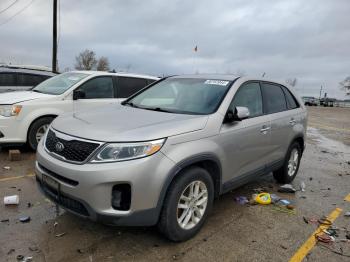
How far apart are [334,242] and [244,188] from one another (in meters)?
1.79

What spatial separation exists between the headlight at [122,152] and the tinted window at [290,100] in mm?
3349

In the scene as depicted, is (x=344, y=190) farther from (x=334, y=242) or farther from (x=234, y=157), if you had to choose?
(x=234, y=157)

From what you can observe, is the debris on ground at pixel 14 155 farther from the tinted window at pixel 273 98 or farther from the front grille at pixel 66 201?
the tinted window at pixel 273 98

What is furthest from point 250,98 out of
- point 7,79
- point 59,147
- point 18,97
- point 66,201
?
point 7,79

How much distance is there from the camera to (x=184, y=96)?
4.32 metres

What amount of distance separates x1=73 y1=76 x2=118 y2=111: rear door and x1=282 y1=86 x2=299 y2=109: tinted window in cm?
376

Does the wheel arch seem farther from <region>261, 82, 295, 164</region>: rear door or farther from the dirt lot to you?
<region>261, 82, 295, 164</region>: rear door

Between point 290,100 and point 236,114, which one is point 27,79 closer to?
point 290,100

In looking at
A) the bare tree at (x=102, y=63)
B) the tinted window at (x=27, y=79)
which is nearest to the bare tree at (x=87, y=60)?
the bare tree at (x=102, y=63)

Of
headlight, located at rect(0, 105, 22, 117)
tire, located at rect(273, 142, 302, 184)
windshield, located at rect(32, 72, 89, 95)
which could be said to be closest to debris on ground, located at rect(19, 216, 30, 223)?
headlight, located at rect(0, 105, 22, 117)

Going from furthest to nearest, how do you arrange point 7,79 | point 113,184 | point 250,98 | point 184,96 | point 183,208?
1. point 7,79
2. point 250,98
3. point 184,96
4. point 183,208
5. point 113,184

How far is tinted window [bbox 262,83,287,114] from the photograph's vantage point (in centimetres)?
490

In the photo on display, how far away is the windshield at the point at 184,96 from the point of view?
3998 millimetres

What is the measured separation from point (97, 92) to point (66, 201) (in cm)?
453
